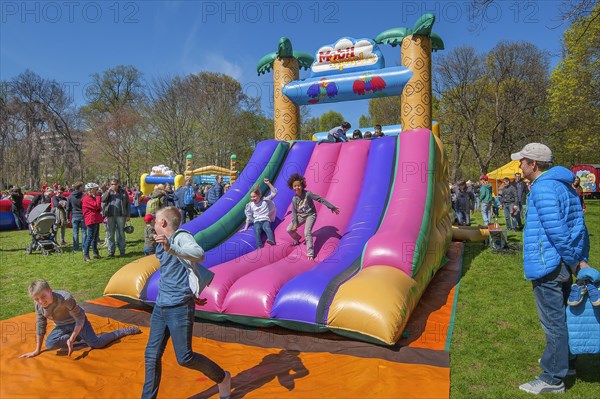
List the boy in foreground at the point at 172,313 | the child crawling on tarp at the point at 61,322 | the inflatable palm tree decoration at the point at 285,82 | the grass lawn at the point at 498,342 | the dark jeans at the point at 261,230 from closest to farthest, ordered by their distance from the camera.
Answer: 1. the boy in foreground at the point at 172,313
2. the grass lawn at the point at 498,342
3. the child crawling on tarp at the point at 61,322
4. the dark jeans at the point at 261,230
5. the inflatable palm tree decoration at the point at 285,82

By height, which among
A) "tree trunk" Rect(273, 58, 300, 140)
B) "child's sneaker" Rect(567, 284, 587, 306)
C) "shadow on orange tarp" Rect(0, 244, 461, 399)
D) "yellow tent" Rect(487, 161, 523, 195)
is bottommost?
"shadow on orange tarp" Rect(0, 244, 461, 399)

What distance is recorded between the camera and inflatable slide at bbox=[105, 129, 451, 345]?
4004mm

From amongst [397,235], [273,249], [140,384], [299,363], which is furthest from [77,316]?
[397,235]

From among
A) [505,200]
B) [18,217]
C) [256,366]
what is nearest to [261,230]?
[256,366]

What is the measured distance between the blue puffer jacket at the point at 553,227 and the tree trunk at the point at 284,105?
6.04 m

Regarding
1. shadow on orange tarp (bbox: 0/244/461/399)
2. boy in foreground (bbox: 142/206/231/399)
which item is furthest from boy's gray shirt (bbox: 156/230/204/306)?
shadow on orange tarp (bbox: 0/244/461/399)

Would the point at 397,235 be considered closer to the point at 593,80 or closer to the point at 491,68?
the point at 593,80

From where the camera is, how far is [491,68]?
25328 millimetres

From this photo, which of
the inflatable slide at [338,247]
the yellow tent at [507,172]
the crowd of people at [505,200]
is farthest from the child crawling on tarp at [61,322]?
the yellow tent at [507,172]

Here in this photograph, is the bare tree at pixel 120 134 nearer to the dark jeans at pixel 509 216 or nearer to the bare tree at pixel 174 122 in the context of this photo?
the bare tree at pixel 174 122

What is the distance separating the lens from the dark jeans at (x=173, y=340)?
108 inches

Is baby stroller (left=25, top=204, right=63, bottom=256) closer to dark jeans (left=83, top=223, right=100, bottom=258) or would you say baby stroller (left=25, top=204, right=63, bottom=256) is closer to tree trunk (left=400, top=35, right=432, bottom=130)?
dark jeans (left=83, top=223, right=100, bottom=258)

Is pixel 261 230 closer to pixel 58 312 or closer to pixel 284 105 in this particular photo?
pixel 58 312

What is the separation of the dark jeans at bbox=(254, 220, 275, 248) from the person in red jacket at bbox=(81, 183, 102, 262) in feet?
12.3
